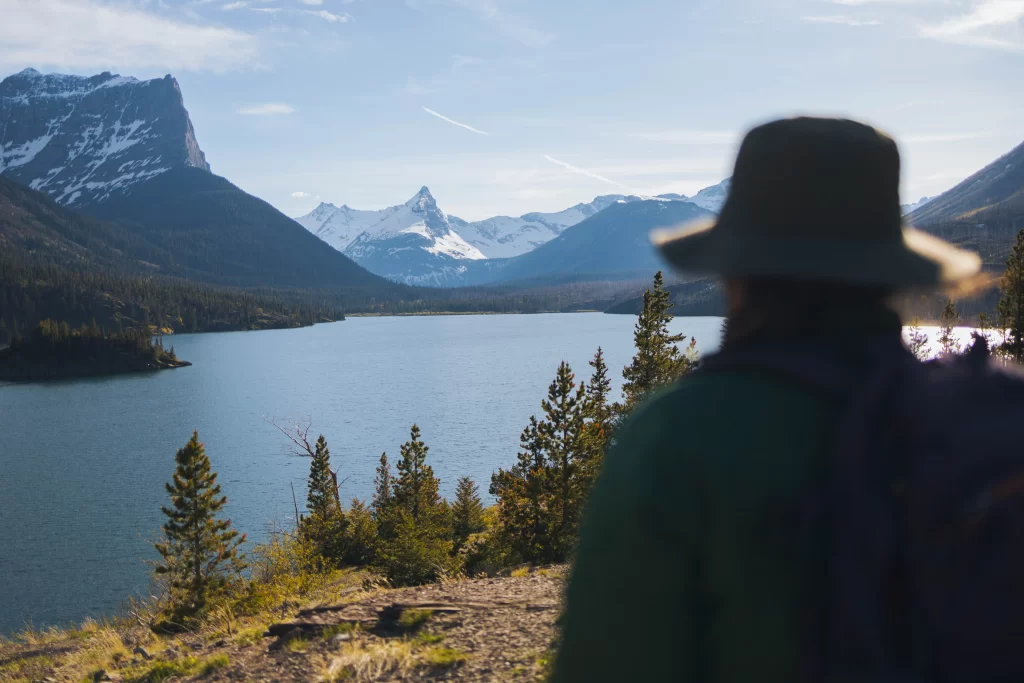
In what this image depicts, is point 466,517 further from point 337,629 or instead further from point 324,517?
point 337,629

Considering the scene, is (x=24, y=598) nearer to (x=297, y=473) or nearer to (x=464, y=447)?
(x=297, y=473)

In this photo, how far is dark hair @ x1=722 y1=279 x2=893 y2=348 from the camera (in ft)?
6.08

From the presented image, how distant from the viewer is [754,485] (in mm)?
1575

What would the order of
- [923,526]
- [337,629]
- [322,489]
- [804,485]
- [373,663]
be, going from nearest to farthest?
[923,526], [804,485], [373,663], [337,629], [322,489]

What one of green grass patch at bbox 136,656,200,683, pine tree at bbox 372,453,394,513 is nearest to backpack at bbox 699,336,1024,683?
green grass patch at bbox 136,656,200,683

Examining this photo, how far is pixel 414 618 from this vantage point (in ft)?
34.3

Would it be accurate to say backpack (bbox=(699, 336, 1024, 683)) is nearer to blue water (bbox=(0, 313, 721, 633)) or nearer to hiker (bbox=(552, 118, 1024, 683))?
hiker (bbox=(552, 118, 1024, 683))

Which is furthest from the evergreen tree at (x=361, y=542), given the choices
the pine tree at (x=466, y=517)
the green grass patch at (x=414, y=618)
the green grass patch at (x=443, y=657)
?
the green grass patch at (x=443, y=657)

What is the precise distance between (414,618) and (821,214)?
32.3 ft

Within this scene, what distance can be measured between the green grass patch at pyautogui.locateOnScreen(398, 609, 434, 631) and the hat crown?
379 inches

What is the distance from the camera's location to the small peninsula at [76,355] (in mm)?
119562

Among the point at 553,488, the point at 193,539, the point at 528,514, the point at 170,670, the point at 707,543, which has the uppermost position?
the point at 707,543

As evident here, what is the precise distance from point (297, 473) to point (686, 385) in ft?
182

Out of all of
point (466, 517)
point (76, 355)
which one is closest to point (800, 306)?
point (466, 517)
